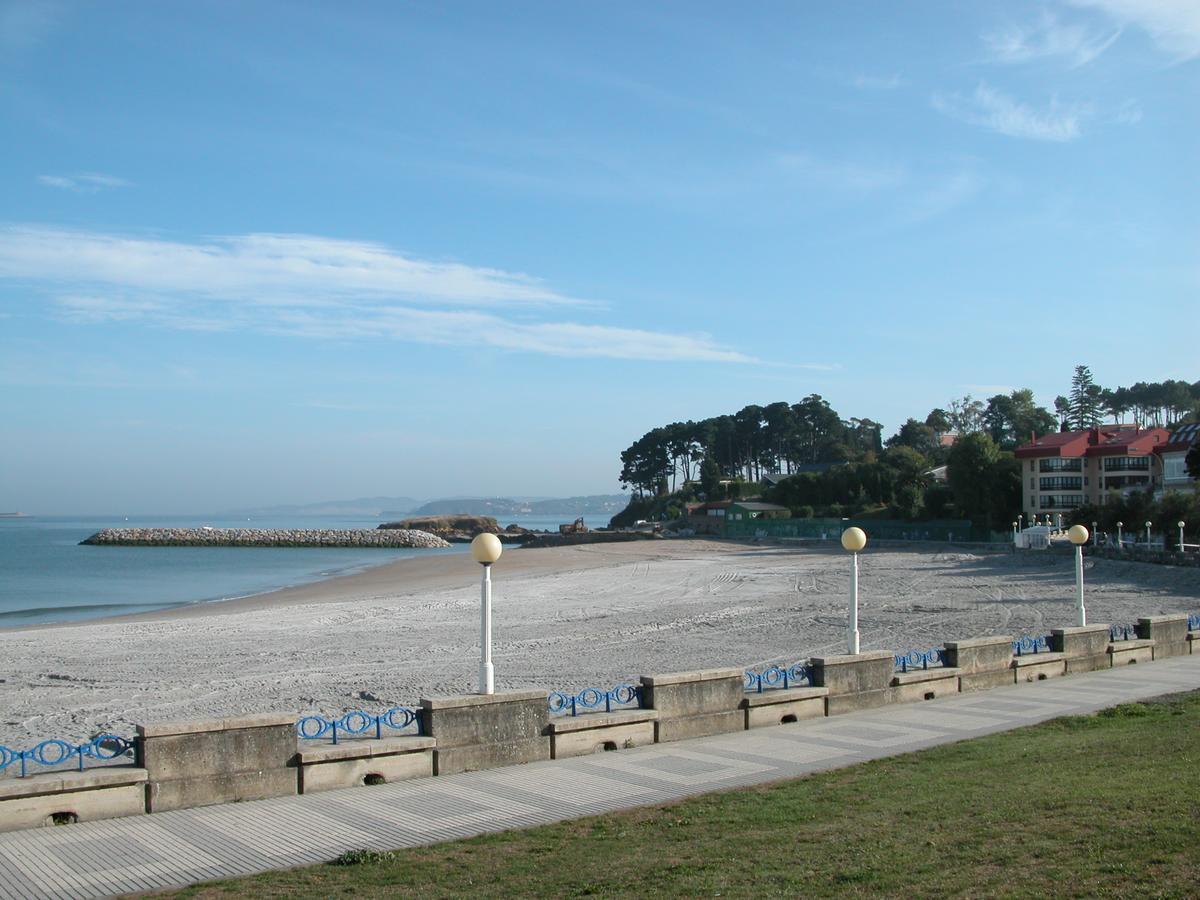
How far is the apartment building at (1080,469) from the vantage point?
91.9m

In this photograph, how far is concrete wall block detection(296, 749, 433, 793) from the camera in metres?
9.88

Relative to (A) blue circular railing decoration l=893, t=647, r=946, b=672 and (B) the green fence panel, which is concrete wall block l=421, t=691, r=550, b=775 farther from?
(B) the green fence panel

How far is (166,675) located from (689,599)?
22336mm

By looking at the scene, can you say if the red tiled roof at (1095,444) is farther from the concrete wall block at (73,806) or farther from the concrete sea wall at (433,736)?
the concrete wall block at (73,806)

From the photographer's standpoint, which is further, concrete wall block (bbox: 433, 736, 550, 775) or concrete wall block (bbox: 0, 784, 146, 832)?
concrete wall block (bbox: 433, 736, 550, 775)

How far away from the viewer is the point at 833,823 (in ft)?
26.4

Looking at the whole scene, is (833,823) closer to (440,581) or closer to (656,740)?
(656,740)

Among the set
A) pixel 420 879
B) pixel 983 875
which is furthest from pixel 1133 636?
pixel 420 879

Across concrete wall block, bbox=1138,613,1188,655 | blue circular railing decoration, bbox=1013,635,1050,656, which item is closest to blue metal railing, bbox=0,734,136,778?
blue circular railing decoration, bbox=1013,635,1050,656

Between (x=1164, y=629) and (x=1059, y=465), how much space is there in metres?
78.6

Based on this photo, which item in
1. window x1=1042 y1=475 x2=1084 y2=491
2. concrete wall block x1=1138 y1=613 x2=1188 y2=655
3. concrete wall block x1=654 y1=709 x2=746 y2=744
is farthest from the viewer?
window x1=1042 y1=475 x2=1084 y2=491

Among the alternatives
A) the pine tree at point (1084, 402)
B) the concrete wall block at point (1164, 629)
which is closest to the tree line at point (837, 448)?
the pine tree at point (1084, 402)

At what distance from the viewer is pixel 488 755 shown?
35.7 ft

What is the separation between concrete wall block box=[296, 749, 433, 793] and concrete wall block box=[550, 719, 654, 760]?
5.07 ft
